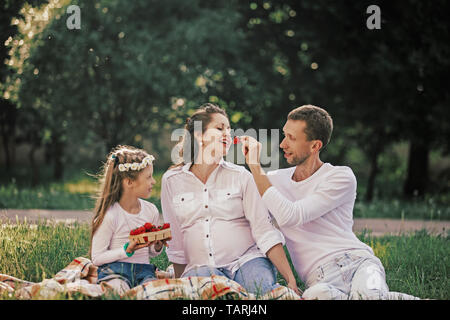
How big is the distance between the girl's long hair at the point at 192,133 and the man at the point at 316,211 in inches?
14.0

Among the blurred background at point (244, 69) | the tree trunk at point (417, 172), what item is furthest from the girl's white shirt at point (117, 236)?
the tree trunk at point (417, 172)

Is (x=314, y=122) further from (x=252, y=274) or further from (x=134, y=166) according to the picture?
(x=134, y=166)

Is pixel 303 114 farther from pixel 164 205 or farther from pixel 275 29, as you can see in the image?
pixel 275 29

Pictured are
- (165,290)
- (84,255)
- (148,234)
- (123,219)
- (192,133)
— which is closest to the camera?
(165,290)

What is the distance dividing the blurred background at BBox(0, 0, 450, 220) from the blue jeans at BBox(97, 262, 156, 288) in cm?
599

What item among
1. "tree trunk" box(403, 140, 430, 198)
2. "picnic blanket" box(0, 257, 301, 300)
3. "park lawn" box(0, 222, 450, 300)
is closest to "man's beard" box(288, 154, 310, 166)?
"picnic blanket" box(0, 257, 301, 300)

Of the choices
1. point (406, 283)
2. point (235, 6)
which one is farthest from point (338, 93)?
point (406, 283)

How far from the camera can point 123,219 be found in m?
3.89

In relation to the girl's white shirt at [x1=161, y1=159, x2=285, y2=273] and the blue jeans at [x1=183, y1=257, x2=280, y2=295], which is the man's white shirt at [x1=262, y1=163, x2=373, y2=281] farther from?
the blue jeans at [x1=183, y1=257, x2=280, y2=295]

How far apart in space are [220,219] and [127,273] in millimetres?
766

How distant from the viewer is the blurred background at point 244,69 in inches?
409

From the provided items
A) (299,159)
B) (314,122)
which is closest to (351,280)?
(299,159)

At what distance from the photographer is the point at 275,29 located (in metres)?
12.1
